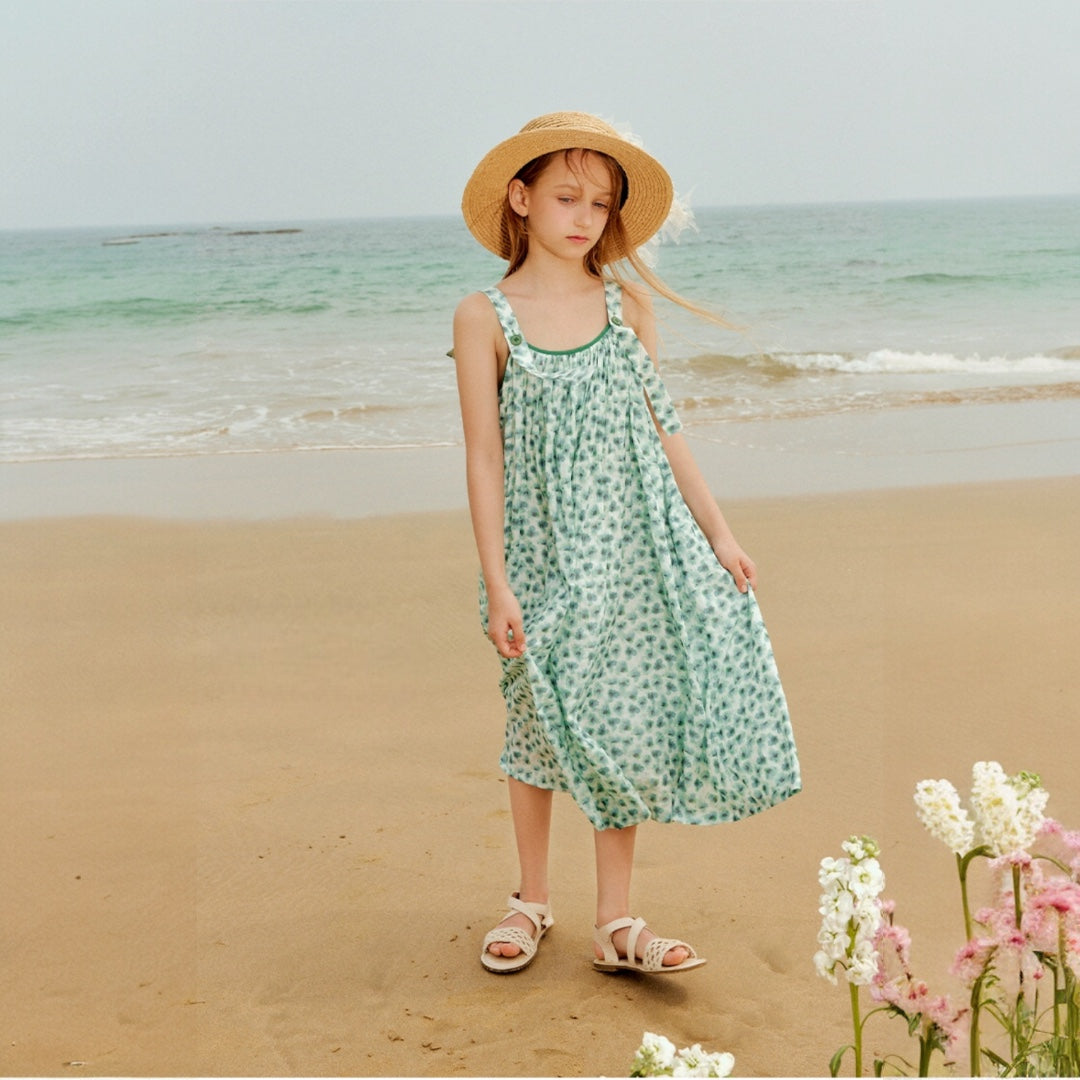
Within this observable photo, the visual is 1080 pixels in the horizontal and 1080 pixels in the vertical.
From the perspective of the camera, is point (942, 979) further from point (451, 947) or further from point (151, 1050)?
point (151, 1050)

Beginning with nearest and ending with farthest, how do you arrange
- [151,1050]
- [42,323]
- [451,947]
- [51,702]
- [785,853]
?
[151,1050] < [451,947] < [785,853] < [51,702] < [42,323]

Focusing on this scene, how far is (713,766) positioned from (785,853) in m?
0.74

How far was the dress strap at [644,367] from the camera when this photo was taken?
2.81 meters

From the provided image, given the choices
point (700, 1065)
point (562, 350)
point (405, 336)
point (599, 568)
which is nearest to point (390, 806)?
point (599, 568)

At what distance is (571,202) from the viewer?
279 cm

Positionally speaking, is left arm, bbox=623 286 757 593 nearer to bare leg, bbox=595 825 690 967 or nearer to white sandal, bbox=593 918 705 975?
bare leg, bbox=595 825 690 967

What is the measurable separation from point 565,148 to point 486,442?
0.60 metres

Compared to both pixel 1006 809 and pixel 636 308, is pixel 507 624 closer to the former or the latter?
pixel 636 308

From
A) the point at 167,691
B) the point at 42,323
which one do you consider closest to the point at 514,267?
the point at 167,691

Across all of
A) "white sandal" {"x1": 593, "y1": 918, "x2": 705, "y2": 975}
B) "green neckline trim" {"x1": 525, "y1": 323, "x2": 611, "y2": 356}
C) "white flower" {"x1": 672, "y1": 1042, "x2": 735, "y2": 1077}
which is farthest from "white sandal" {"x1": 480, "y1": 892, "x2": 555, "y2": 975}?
"white flower" {"x1": 672, "y1": 1042, "x2": 735, "y2": 1077}

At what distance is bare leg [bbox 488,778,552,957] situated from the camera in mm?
2873

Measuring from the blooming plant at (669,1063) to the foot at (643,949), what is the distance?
165cm

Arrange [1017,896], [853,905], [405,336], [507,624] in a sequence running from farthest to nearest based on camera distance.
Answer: [405,336], [507,624], [1017,896], [853,905]

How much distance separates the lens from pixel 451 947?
2945 millimetres
